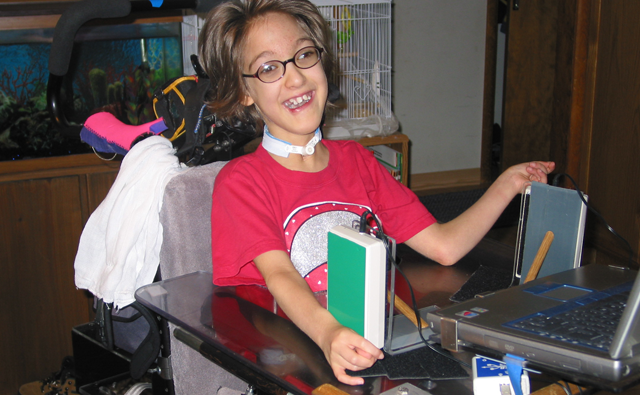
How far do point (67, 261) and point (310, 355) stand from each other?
135cm

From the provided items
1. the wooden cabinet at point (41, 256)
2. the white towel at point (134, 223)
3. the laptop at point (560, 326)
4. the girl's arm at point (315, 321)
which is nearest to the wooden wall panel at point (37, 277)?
the wooden cabinet at point (41, 256)

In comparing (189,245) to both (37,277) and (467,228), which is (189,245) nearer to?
(467,228)

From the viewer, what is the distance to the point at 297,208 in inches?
41.1

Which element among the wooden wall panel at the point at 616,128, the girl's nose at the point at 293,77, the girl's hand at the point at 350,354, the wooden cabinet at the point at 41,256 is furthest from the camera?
the wooden wall panel at the point at 616,128

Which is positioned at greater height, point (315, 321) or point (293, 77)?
point (293, 77)

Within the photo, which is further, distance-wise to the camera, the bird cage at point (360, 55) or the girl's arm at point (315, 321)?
the bird cage at point (360, 55)

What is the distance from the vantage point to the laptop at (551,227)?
88 cm

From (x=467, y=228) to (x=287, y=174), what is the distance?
36cm

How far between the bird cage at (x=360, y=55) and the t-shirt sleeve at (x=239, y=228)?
1008 mm

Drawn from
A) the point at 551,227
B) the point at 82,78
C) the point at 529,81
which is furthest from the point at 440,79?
the point at 551,227

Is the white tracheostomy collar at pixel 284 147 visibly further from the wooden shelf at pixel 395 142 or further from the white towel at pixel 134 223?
the wooden shelf at pixel 395 142

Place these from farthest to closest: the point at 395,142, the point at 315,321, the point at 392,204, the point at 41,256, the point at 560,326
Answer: the point at 395,142, the point at 41,256, the point at 392,204, the point at 315,321, the point at 560,326

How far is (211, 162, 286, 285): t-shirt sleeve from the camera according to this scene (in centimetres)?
94

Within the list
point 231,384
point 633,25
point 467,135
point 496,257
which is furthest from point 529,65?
point 231,384
